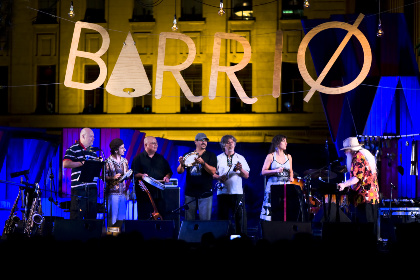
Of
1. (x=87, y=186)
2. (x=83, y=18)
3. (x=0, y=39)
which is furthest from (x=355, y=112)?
(x=0, y=39)

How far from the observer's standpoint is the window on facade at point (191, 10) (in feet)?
83.9

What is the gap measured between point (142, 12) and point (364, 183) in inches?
685

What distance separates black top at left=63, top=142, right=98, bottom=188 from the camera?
1134cm

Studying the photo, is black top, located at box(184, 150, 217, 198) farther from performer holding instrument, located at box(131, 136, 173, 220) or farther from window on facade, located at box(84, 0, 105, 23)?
window on facade, located at box(84, 0, 105, 23)

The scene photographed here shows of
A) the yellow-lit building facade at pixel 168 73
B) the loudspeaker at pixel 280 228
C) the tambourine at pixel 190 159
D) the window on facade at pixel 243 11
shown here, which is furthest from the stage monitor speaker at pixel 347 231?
the window on facade at pixel 243 11

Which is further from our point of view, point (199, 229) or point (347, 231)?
point (199, 229)

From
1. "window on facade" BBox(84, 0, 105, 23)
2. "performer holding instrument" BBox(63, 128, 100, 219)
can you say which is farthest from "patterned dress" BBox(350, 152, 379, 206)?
"window on facade" BBox(84, 0, 105, 23)

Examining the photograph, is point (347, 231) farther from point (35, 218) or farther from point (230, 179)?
point (35, 218)

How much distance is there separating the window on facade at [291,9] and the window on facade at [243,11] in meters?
1.29

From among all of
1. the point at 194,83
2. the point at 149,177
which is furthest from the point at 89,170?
the point at 194,83

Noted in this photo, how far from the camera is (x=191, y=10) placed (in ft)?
84.4

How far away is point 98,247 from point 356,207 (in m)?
5.86

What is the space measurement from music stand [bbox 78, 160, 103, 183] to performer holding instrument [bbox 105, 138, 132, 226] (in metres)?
0.29

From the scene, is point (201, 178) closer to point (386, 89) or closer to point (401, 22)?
point (386, 89)
